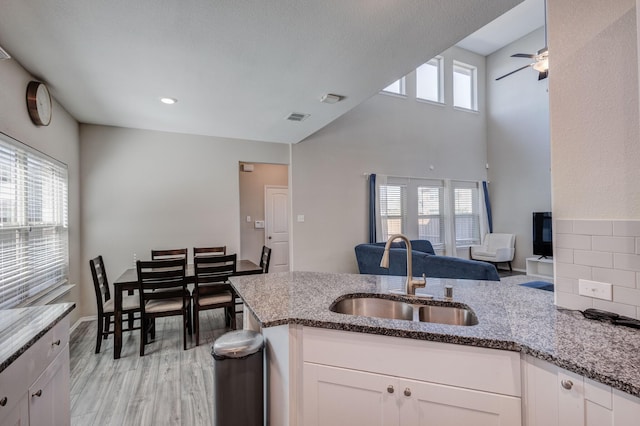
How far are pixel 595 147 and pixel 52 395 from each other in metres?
2.75

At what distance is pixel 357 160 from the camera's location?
5.69 m

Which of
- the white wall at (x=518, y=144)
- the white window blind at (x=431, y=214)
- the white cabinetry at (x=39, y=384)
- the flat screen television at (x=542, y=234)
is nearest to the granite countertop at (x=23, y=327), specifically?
the white cabinetry at (x=39, y=384)

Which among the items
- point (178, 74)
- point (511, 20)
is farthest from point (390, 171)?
point (178, 74)

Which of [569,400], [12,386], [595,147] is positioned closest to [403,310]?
[569,400]

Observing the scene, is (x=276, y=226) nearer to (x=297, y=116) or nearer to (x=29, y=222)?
(x=297, y=116)

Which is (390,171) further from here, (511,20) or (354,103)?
(511,20)

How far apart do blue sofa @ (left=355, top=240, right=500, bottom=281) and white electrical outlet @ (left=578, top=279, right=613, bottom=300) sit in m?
1.86

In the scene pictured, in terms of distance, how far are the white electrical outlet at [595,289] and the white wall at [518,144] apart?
19.0 ft

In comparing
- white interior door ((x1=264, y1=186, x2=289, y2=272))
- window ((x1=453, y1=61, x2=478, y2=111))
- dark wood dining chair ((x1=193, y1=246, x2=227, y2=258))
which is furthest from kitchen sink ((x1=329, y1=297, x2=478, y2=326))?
window ((x1=453, y1=61, x2=478, y2=111))

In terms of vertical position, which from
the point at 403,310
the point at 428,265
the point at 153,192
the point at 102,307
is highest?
the point at 153,192

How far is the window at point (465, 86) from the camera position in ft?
23.2

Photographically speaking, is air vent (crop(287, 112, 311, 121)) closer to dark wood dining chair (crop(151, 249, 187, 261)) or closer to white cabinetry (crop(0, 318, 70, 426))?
dark wood dining chair (crop(151, 249, 187, 261))

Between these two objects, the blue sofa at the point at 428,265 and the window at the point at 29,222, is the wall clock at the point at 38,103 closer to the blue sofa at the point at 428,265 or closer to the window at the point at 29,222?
the window at the point at 29,222

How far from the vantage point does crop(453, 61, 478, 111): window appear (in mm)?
7086
